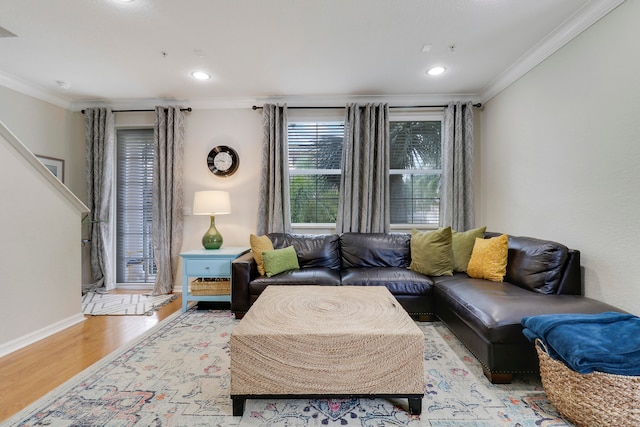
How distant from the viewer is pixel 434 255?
292 cm

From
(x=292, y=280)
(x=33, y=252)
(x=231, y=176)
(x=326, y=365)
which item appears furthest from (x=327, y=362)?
(x=231, y=176)

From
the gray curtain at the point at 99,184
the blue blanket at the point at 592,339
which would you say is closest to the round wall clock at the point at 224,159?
the gray curtain at the point at 99,184

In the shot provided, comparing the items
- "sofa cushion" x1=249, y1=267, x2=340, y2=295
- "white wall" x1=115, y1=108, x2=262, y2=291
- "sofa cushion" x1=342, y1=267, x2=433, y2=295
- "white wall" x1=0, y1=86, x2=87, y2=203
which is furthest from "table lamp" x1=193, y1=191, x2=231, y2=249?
"white wall" x1=0, y1=86, x2=87, y2=203

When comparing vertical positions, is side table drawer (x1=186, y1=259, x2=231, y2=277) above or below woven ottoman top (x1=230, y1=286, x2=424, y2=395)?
above

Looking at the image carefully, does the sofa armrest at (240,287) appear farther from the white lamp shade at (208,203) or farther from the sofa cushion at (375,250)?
the sofa cushion at (375,250)

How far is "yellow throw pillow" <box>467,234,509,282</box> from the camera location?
2.53 metres

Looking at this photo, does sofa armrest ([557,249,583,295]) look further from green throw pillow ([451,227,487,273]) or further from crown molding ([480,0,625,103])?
crown molding ([480,0,625,103])

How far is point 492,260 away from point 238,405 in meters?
2.33

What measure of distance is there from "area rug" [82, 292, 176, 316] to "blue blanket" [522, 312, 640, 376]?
3.42 metres

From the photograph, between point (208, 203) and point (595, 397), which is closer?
point (595, 397)

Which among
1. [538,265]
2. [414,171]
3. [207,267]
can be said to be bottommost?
[207,267]

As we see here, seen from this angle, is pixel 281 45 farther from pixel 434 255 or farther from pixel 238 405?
pixel 238 405

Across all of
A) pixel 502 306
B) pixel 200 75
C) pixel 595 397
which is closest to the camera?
pixel 595 397

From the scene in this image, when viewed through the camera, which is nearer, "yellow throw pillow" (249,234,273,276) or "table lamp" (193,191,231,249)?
"yellow throw pillow" (249,234,273,276)
